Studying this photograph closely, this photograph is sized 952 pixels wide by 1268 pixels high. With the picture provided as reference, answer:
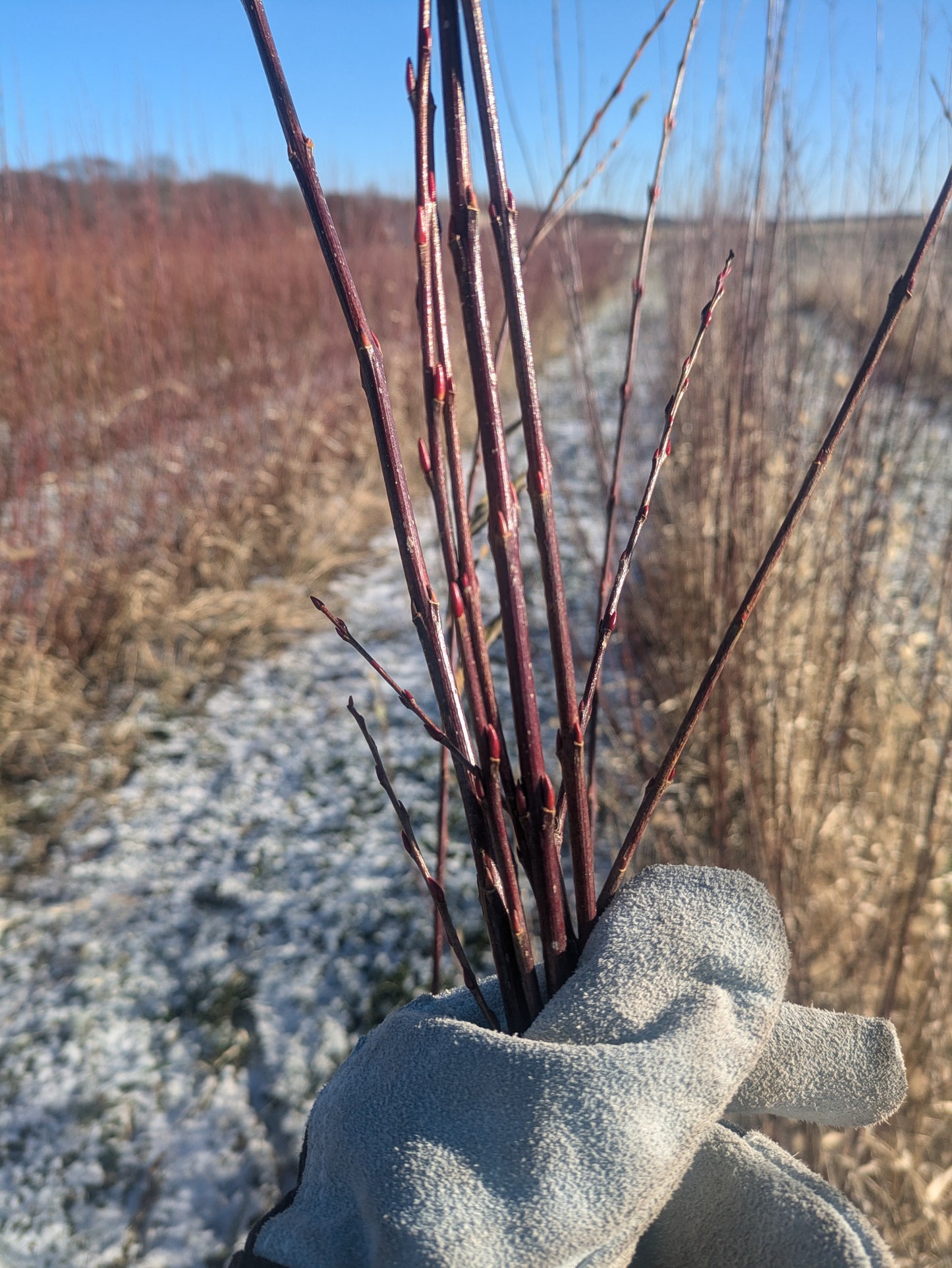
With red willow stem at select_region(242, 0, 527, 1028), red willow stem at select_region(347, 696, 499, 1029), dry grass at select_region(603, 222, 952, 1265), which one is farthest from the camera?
dry grass at select_region(603, 222, 952, 1265)

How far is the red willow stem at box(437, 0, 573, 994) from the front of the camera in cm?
38

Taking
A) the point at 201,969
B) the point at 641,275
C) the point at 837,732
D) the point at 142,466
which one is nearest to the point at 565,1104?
the point at 641,275

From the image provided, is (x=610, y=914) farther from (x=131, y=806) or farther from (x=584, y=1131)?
(x=131, y=806)

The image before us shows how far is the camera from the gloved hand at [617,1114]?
0.40m

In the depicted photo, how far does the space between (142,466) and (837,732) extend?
2.63 meters

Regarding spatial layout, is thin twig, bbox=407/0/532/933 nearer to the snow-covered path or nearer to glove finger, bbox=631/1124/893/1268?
glove finger, bbox=631/1124/893/1268

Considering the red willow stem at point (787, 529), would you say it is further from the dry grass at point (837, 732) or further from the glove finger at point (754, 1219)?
the dry grass at point (837, 732)

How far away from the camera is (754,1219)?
46cm

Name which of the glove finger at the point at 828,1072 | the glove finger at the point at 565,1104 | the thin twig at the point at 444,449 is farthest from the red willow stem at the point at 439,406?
the glove finger at the point at 828,1072

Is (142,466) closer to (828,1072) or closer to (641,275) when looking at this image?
(641,275)

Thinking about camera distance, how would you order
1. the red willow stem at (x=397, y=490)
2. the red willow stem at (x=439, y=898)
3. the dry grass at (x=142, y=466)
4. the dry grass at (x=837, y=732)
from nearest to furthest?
1. the red willow stem at (x=397, y=490)
2. the red willow stem at (x=439, y=898)
3. the dry grass at (x=837, y=732)
4. the dry grass at (x=142, y=466)

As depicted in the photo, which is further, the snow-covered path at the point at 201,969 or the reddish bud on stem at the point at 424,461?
the snow-covered path at the point at 201,969

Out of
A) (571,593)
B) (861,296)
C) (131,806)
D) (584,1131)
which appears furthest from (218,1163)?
(571,593)

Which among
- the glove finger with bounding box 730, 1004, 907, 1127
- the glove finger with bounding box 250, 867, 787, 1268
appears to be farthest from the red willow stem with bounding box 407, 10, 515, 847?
the glove finger with bounding box 730, 1004, 907, 1127
